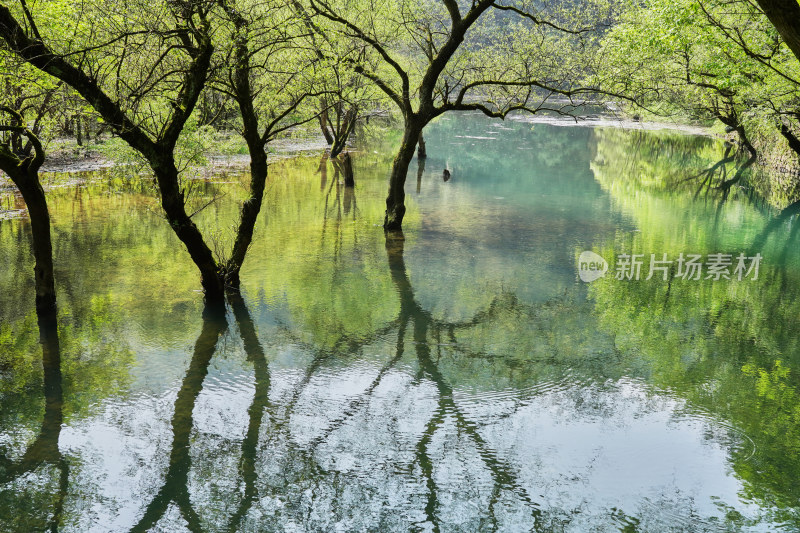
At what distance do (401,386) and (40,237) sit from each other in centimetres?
784

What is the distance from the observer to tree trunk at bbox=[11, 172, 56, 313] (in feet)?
40.3

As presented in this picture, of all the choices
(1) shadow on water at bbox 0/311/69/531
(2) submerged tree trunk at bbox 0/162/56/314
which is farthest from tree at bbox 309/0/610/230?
(1) shadow on water at bbox 0/311/69/531

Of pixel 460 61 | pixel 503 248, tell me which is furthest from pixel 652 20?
pixel 503 248

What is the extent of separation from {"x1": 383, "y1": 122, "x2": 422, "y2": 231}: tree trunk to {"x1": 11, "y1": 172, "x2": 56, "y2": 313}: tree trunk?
34.8 ft

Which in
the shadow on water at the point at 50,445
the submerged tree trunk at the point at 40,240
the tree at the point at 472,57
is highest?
the tree at the point at 472,57

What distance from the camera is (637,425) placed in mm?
9406

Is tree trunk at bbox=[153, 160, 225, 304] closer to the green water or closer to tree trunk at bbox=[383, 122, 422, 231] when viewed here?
the green water

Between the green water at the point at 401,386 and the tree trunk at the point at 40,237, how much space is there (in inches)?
23.1

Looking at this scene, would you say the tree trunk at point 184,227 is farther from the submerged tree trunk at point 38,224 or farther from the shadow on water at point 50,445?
the shadow on water at point 50,445

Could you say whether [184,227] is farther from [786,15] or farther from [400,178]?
[786,15]

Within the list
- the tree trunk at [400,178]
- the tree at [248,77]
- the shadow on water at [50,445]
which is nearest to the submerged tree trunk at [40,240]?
the shadow on water at [50,445]

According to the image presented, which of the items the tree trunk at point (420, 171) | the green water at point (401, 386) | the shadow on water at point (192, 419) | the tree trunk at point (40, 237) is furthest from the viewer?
the tree trunk at point (420, 171)

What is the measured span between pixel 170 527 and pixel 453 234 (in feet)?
50.4

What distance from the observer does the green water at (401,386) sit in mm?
7531
